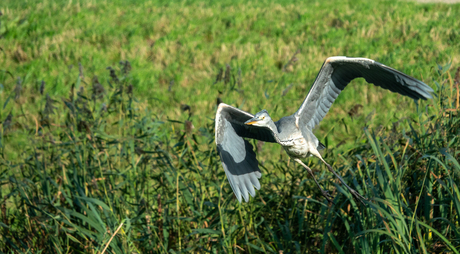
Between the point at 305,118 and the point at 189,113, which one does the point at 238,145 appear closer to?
the point at 305,118

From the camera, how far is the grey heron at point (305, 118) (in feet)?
7.77

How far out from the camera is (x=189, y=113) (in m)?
4.07

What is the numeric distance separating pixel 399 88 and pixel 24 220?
348 centimetres

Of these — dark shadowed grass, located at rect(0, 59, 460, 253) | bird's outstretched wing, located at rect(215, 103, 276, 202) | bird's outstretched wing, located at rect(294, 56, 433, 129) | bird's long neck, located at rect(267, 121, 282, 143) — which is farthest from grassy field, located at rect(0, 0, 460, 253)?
bird's long neck, located at rect(267, 121, 282, 143)

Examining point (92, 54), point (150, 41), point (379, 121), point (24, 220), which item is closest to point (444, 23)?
point (379, 121)

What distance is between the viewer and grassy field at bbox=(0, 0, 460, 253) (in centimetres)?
379

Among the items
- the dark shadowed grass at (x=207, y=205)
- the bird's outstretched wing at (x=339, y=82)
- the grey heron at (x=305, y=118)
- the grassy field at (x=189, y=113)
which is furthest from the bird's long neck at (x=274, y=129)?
the dark shadowed grass at (x=207, y=205)

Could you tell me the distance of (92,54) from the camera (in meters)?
9.57

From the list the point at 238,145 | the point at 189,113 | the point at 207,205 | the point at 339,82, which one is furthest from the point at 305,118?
the point at 189,113

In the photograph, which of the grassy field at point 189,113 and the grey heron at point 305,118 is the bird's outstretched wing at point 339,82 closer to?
the grey heron at point 305,118

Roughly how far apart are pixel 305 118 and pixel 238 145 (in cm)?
46

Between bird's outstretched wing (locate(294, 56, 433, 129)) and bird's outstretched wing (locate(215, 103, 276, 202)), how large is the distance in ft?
0.83

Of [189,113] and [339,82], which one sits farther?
[189,113]

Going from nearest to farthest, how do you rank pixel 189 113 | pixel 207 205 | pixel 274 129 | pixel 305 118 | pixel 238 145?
pixel 274 129
pixel 305 118
pixel 238 145
pixel 207 205
pixel 189 113
